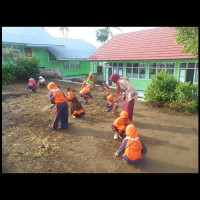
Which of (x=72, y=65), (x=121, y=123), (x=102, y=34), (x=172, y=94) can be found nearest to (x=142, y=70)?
(x=172, y=94)

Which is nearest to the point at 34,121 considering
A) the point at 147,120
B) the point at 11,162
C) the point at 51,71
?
the point at 11,162

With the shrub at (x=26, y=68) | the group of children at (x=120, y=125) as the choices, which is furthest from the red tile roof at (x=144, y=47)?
the group of children at (x=120, y=125)

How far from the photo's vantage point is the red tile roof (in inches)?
464

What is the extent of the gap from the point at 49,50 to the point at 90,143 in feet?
55.9

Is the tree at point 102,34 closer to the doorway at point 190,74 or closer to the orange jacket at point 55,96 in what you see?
the doorway at point 190,74

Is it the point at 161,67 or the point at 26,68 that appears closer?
the point at 161,67

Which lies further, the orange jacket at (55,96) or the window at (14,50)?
the window at (14,50)

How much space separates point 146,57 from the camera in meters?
12.3

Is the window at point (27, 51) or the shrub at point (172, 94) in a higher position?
the window at point (27, 51)

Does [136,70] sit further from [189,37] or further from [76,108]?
[76,108]

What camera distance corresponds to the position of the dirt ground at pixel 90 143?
140 inches

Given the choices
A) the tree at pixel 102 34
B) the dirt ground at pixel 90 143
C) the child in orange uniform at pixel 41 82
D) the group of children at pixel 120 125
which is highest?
the tree at pixel 102 34

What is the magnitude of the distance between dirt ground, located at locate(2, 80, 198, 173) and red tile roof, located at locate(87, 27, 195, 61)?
245 inches

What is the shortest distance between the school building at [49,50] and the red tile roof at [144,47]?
227 inches
